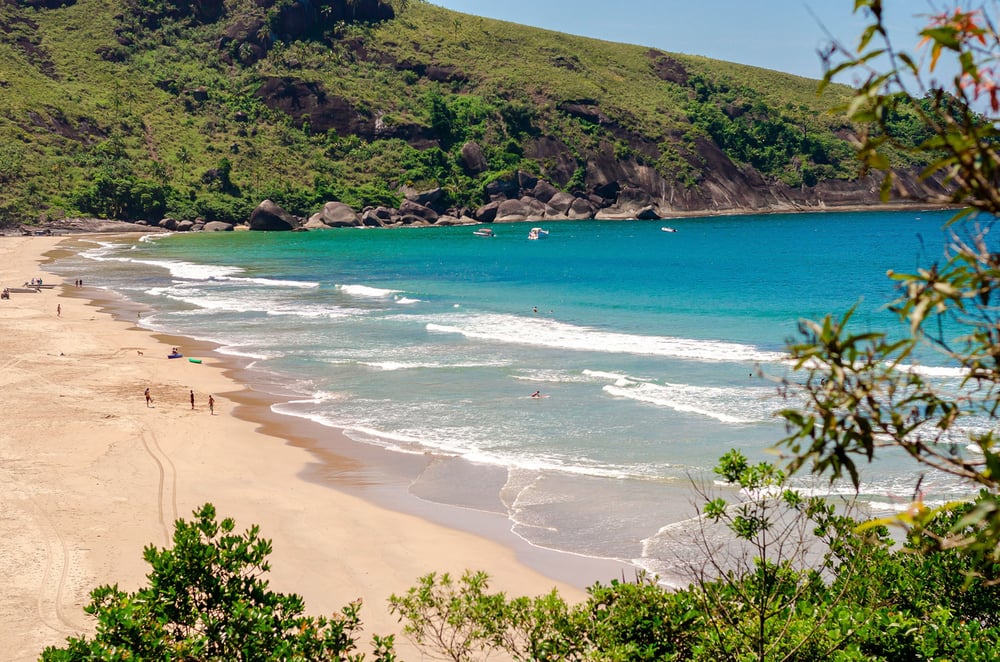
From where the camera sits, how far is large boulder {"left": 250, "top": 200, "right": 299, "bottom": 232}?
111 metres

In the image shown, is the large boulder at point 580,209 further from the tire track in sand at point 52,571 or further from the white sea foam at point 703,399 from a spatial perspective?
the tire track in sand at point 52,571

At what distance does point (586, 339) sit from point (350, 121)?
4457 inches

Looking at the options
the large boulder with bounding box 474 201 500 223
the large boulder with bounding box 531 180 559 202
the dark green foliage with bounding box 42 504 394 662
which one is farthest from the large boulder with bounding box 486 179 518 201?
the dark green foliage with bounding box 42 504 394 662

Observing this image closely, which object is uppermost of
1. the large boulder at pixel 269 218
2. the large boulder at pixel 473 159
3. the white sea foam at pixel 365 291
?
the large boulder at pixel 473 159

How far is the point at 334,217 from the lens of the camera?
117500 mm

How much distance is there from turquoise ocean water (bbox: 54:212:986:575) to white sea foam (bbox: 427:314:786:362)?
15cm

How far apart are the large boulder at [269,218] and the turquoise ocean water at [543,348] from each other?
27.3 m

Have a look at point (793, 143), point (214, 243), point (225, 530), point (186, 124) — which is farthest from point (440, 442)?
point (793, 143)

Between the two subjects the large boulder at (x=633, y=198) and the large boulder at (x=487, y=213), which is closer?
the large boulder at (x=487, y=213)

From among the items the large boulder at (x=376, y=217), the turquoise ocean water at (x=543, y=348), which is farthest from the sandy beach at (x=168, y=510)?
the large boulder at (x=376, y=217)

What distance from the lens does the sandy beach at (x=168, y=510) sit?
1313 cm

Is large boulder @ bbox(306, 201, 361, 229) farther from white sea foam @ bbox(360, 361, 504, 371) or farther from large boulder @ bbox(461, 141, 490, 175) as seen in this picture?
white sea foam @ bbox(360, 361, 504, 371)

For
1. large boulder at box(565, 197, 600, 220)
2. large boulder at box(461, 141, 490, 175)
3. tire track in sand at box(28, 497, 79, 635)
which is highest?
large boulder at box(461, 141, 490, 175)

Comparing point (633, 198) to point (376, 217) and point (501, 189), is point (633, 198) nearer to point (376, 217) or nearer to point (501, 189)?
point (501, 189)
